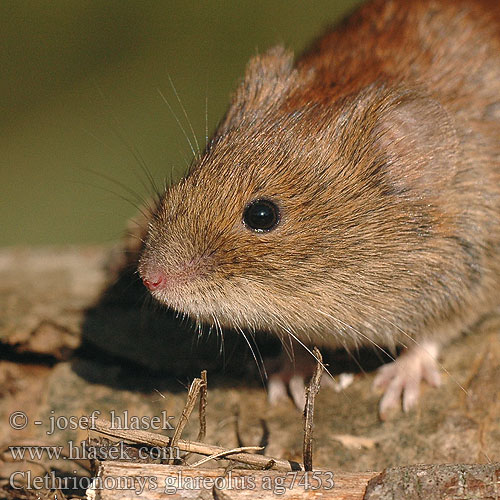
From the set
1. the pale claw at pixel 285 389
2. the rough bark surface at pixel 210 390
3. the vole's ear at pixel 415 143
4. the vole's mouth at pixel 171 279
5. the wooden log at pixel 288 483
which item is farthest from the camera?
the pale claw at pixel 285 389

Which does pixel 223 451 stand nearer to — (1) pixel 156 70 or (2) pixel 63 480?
(2) pixel 63 480

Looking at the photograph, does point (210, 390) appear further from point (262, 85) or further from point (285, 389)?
point (262, 85)

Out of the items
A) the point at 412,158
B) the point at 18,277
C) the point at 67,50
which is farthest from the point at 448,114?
the point at 67,50

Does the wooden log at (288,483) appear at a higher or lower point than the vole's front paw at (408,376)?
lower

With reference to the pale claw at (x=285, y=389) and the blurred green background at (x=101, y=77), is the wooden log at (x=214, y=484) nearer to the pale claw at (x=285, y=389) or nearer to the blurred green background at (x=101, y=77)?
the pale claw at (x=285, y=389)

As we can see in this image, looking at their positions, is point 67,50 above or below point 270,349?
above

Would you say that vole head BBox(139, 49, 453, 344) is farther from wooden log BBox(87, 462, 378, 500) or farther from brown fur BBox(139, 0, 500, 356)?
wooden log BBox(87, 462, 378, 500)

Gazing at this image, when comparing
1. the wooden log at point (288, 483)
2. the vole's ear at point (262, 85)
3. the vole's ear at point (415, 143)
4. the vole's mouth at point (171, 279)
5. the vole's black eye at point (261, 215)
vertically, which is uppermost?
the vole's ear at point (262, 85)
